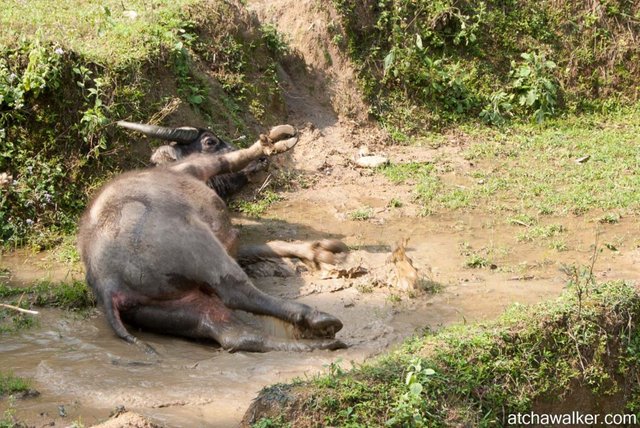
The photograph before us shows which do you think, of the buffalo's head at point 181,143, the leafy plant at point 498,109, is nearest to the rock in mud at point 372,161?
the leafy plant at point 498,109

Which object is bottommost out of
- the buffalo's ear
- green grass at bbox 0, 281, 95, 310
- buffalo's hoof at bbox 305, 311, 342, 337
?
buffalo's hoof at bbox 305, 311, 342, 337

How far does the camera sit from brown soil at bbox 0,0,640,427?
220 inches

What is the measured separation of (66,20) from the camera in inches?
403

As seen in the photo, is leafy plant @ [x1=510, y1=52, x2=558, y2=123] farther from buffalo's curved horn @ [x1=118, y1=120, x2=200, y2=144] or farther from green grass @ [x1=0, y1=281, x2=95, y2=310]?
green grass @ [x1=0, y1=281, x2=95, y2=310]

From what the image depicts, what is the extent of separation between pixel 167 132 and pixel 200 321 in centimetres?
259

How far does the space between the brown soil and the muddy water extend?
0.01 m

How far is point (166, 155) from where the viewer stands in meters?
8.88

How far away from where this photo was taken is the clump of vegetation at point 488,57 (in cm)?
1203

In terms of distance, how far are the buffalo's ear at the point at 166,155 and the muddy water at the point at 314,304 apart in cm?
105

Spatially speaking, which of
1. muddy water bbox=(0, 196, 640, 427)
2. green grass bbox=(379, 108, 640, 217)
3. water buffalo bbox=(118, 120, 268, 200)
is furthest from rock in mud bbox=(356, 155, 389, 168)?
water buffalo bbox=(118, 120, 268, 200)

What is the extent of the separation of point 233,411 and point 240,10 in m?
6.97

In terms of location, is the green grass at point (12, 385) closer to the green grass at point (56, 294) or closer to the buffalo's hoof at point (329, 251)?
the green grass at point (56, 294)

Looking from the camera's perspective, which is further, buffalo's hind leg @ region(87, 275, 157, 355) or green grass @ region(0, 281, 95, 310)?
green grass @ region(0, 281, 95, 310)

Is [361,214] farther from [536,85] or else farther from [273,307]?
[536,85]
